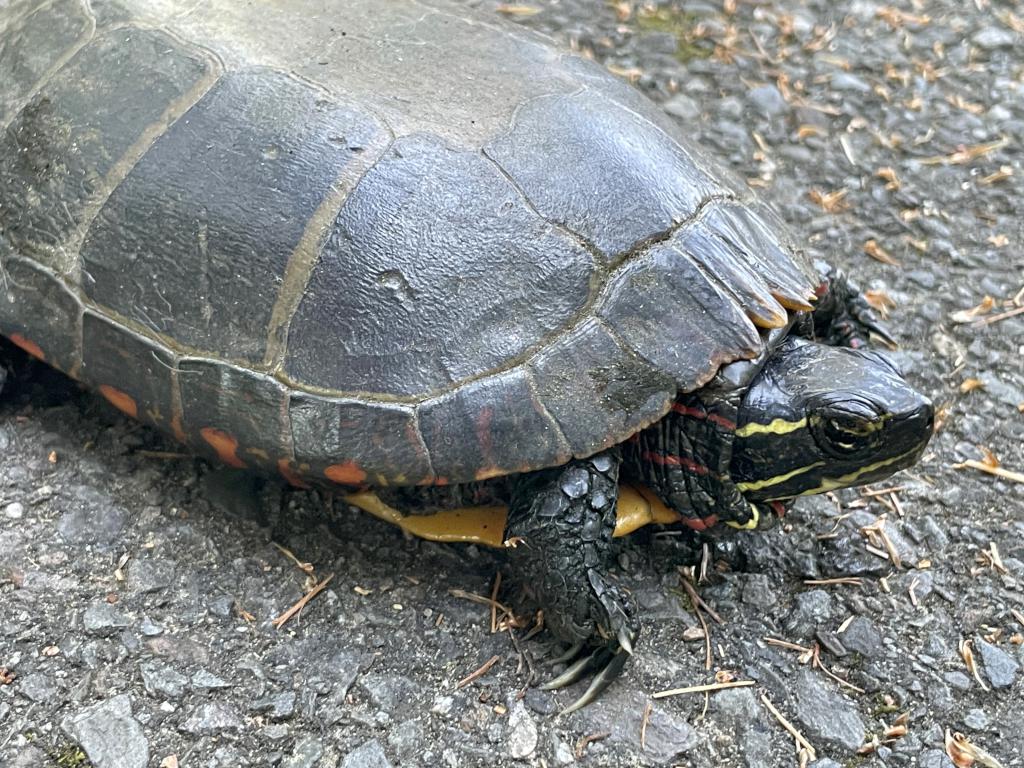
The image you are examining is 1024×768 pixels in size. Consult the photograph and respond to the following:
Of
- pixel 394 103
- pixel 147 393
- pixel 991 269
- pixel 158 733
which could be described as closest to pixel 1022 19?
pixel 991 269

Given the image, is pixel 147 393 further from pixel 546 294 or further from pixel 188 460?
pixel 546 294

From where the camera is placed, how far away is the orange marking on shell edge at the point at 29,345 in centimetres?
335

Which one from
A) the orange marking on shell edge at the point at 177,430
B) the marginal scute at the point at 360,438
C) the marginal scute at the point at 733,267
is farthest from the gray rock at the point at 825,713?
the orange marking on shell edge at the point at 177,430

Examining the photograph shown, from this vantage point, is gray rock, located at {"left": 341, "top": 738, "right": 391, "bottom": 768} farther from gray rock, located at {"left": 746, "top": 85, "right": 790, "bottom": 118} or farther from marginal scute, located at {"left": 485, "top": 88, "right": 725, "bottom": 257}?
gray rock, located at {"left": 746, "top": 85, "right": 790, "bottom": 118}

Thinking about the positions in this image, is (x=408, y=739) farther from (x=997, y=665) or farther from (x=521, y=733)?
(x=997, y=665)

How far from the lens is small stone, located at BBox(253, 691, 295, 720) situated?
9.71 feet

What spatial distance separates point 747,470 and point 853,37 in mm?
4070

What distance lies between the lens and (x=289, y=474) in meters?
3.12

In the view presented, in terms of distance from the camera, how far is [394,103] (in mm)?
3182

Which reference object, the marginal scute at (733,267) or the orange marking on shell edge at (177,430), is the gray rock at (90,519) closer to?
the orange marking on shell edge at (177,430)

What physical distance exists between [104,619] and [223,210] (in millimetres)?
1358

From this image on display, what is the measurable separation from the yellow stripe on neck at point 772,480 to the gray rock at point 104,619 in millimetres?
2043

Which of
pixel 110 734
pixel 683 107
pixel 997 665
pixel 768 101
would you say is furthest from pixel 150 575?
pixel 768 101

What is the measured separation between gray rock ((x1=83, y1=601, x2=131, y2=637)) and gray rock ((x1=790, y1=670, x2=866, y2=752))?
2177mm
